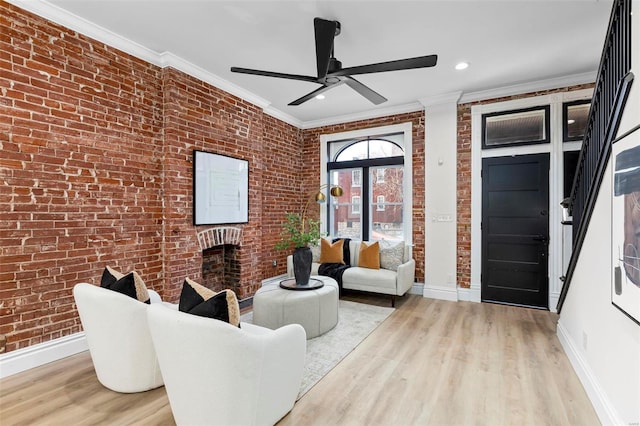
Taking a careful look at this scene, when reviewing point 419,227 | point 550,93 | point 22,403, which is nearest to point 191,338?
point 22,403

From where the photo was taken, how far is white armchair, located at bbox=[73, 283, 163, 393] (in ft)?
6.91

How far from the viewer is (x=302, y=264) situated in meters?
3.48

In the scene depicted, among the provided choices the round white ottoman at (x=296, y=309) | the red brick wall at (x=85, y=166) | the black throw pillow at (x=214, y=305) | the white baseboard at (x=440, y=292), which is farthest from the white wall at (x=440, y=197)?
the black throw pillow at (x=214, y=305)

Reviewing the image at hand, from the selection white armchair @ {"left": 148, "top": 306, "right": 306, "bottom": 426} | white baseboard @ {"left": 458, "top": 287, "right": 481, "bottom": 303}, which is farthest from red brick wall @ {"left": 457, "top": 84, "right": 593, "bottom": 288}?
white armchair @ {"left": 148, "top": 306, "right": 306, "bottom": 426}

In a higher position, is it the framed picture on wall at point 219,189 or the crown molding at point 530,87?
the crown molding at point 530,87

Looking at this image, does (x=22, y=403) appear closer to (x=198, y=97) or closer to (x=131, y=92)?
(x=131, y=92)

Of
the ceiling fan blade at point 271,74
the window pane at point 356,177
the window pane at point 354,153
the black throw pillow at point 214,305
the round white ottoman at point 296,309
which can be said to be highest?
the ceiling fan blade at point 271,74

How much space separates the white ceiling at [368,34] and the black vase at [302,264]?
2249 mm

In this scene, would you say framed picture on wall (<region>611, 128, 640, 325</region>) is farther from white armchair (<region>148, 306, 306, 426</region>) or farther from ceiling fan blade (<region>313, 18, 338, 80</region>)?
ceiling fan blade (<region>313, 18, 338, 80</region>)

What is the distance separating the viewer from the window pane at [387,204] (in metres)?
5.36

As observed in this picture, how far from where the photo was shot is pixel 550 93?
13.6 feet

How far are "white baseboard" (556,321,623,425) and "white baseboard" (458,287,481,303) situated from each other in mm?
1490

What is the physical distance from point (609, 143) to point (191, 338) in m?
2.92

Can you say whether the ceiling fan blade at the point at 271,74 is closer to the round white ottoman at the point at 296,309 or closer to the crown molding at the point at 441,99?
the round white ottoman at the point at 296,309
